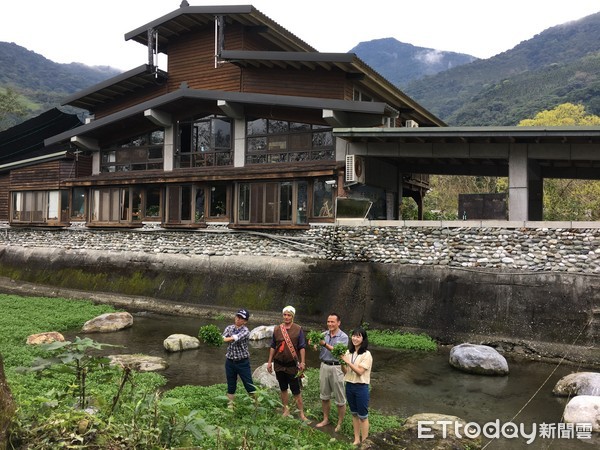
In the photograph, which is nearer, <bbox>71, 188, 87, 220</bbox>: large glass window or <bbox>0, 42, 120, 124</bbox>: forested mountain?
<bbox>71, 188, 87, 220</bbox>: large glass window

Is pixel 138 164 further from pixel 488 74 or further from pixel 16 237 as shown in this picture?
pixel 488 74

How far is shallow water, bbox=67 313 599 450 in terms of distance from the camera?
991 cm

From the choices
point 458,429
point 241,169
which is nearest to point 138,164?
point 241,169

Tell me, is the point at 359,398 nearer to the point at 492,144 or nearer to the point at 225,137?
the point at 492,144

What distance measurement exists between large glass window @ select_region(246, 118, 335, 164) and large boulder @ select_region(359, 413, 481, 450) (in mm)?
13965

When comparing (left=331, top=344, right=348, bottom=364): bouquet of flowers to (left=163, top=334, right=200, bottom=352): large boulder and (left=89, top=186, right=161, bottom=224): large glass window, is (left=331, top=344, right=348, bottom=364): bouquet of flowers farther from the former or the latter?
(left=89, top=186, right=161, bottom=224): large glass window

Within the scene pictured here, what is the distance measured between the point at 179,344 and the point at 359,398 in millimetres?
8224

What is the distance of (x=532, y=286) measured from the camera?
49.4ft

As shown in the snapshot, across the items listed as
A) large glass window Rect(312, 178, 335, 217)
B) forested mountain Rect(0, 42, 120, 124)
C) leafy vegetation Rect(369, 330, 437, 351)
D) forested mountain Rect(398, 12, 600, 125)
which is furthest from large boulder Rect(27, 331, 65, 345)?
forested mountain Rect(0, 42, 120, 124)

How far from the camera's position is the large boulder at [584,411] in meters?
9.09

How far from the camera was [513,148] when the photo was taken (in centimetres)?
1767

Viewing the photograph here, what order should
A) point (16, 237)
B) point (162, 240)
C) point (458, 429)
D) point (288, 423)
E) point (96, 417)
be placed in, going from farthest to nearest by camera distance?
1. point (16, 237)
2. point (162, 240)
3. point (458, 429)
4. point (288, 423)
5. point (96, 417)

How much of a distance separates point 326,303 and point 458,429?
9.78 meters

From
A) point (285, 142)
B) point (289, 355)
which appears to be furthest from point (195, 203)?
point (289, 355)
